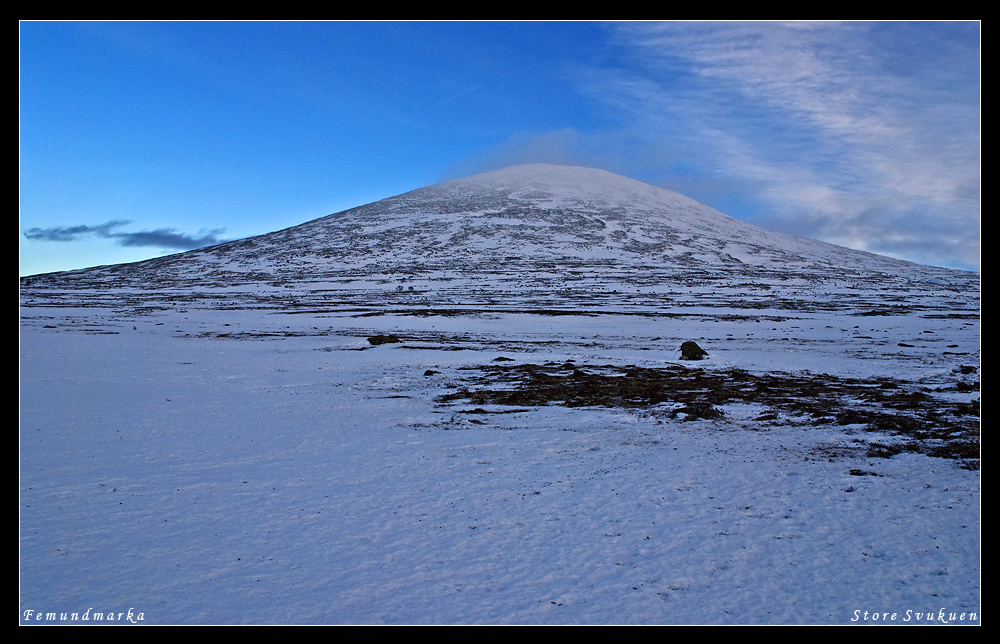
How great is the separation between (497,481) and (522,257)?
325 ft

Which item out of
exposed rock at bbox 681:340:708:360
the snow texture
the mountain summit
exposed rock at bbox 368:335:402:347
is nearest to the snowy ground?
the snow texture

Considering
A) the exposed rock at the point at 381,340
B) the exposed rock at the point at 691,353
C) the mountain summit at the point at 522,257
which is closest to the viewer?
the exposed rock at the point at 691,353

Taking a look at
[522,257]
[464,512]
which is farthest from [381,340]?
[522,257]

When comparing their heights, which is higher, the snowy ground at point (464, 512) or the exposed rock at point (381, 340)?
the exposed rock at point (381, 340)

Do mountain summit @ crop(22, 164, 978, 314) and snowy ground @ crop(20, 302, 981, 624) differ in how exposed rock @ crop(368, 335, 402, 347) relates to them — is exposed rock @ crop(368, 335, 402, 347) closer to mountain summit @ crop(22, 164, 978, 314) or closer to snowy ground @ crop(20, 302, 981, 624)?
snowy ground @ crop(20, 302, 981, 624)

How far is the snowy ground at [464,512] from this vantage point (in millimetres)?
6109

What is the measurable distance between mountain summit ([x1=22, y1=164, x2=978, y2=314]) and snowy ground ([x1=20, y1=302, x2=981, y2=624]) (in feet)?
159

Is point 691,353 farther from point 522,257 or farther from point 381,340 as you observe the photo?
point 522,257

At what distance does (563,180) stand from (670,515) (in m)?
184

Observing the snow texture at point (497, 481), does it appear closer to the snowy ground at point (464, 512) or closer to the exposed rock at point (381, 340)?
the snowy ground at point (464, 512)

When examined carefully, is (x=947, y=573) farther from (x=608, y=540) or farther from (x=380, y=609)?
(x=380, y=609)

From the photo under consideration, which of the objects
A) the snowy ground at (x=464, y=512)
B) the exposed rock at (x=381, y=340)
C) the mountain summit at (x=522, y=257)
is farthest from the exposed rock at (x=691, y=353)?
the mountain summit at (x=522, y=257)

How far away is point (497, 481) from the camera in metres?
9.40

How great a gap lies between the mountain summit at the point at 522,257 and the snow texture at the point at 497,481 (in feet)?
133
